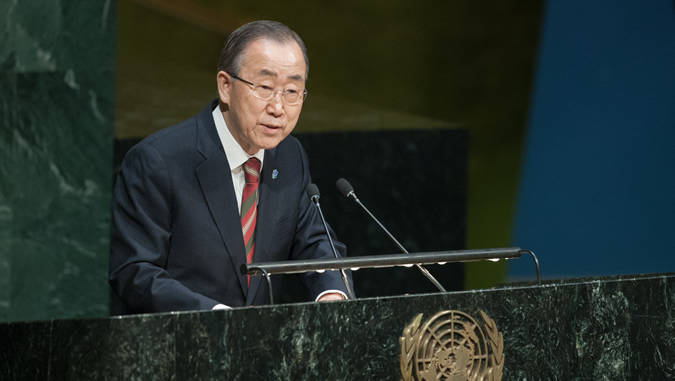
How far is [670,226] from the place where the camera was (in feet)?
17.2

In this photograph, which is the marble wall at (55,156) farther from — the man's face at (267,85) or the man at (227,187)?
the man's face at (267,85)

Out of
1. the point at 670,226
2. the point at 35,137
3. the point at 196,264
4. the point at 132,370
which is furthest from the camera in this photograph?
the point at 670,226

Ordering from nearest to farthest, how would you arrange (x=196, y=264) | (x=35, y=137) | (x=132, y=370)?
(x=132, y=370)
(x=196, y=264)
(x=35, y=137)

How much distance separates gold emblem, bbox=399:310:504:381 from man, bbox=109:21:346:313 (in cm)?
53

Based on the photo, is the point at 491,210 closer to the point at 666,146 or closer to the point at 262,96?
the point at 666,146

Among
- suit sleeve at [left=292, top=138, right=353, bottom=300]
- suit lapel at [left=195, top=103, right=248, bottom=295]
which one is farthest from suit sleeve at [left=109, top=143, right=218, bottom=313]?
suit sleeve at [left=292, top=138, right=353, bottom=300]

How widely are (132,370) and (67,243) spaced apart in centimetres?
297

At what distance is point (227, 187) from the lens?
2.81 m

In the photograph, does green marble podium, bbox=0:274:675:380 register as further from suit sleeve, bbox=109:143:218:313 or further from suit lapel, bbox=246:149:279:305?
suit lapel, bbox=246:149:279:305

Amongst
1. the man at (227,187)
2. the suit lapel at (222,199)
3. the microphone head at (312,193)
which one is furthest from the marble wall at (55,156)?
the microphone head at (312,193)

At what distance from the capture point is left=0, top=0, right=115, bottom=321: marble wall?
459cm

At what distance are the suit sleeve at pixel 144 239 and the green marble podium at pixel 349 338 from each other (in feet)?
1.41

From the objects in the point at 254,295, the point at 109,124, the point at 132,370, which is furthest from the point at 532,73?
the point at 132,370

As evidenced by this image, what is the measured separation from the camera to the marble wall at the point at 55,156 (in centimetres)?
459
